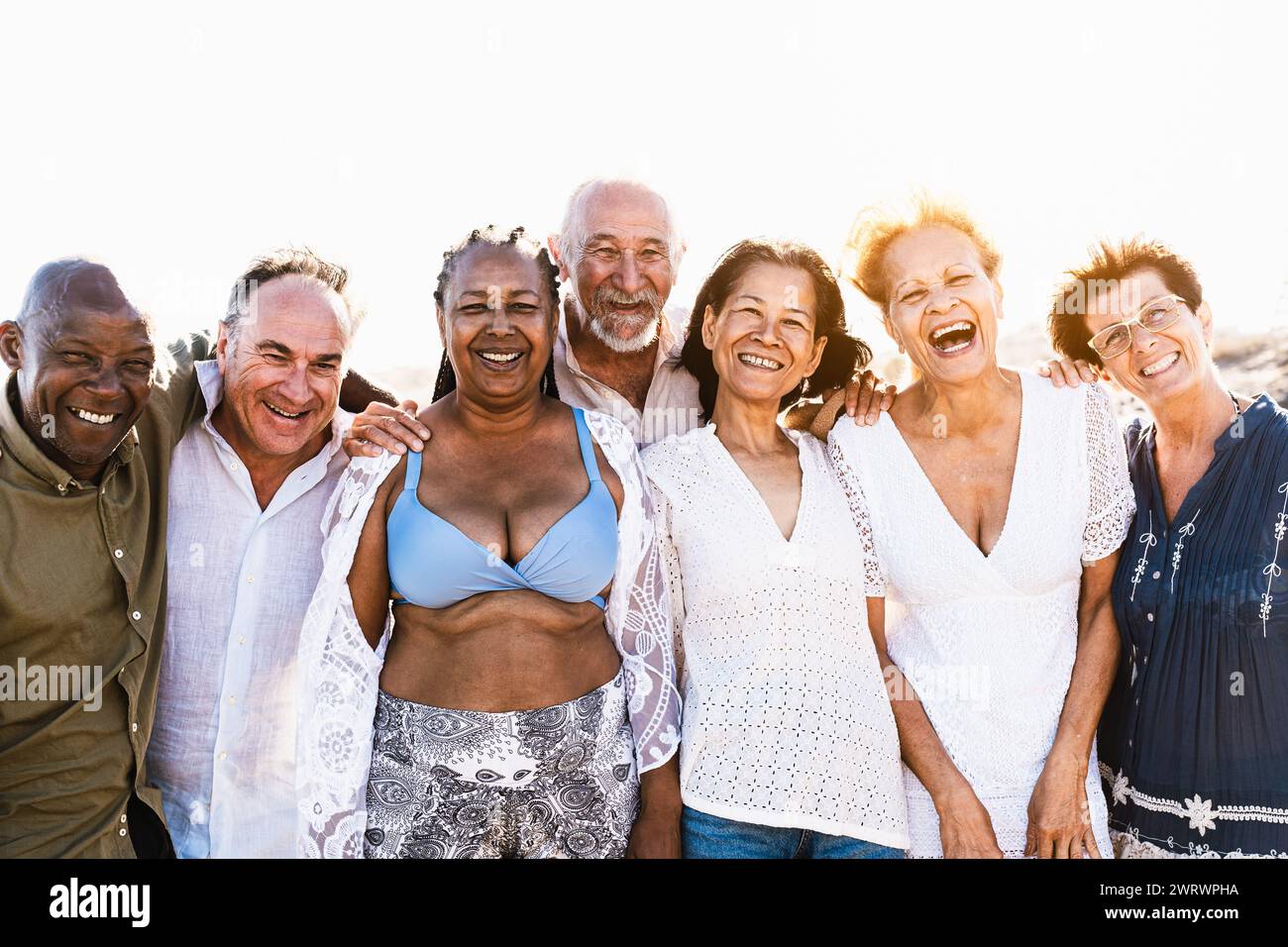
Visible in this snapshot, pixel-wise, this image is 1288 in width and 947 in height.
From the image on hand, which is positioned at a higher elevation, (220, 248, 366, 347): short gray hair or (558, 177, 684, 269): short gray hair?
(558, 177, 684, 269): short gray hair

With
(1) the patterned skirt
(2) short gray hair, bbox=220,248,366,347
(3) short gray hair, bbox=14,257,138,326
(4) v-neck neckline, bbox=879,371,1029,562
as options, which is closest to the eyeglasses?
(4) v-neck neckline, bbox=879,371,1029,562

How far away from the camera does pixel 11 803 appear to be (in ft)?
Answer: 12.0

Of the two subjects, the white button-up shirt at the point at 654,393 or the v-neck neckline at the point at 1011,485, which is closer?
the v-neck neckline at the point at 1011,485

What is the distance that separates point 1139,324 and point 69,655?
3.88m

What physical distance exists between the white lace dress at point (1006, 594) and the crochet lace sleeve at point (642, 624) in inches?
32.6

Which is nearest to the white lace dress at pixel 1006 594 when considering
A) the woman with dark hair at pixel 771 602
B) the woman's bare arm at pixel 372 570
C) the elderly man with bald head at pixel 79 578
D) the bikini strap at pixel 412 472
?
the woman with dark hair at pixel 771 602

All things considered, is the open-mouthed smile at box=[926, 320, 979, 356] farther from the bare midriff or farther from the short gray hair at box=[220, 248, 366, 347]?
the short gray hair at box=[220, 248, 366, 347]

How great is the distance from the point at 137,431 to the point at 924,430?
2.86 metres

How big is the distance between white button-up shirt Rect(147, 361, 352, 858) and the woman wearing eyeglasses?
299 centimetres

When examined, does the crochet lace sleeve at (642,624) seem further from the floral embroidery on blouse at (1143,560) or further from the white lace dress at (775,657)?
the floral embroidery on blouse at (1143,560)

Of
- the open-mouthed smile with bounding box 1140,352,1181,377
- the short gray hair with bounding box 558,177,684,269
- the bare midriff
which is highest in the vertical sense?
the short gray hair with bounding box 558,177,684,269

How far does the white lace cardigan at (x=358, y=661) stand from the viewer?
370cm

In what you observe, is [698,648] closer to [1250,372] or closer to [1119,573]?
[1119,573]

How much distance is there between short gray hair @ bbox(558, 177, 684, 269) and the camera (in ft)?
16.5
